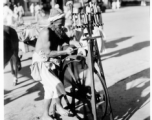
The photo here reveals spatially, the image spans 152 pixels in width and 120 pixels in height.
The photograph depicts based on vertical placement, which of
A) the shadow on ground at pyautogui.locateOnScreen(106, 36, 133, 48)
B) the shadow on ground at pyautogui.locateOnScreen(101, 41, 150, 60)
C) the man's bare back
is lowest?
the shadow on ground at pyautogui.locateOnScreen(106, 36, 133, 48)

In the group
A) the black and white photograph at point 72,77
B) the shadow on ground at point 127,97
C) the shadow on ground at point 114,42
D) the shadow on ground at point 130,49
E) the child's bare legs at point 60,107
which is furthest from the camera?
the shadow on ground at point 114,42

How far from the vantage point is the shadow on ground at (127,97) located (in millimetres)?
4062

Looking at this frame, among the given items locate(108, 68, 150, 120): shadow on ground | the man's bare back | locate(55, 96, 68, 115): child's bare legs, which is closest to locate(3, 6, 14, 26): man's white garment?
locate(108, 68, 150, 120): shadow on ground

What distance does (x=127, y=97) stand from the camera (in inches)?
183

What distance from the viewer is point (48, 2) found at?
101 feet

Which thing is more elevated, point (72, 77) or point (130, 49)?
point (72, 77)

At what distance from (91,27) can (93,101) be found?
1143 mm

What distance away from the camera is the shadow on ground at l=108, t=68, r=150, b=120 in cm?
406

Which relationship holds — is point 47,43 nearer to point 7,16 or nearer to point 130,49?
point 130,49

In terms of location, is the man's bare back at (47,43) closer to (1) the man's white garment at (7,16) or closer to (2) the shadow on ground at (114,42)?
(2) the shadow on ground at (114,42)

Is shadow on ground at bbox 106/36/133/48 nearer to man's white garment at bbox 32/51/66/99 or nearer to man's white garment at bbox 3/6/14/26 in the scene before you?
man's white garment at bbox 32/51/66/99

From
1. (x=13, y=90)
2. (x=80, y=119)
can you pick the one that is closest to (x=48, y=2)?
(x=13, y=90)

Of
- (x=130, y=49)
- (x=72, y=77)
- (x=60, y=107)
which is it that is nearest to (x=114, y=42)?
(x=130, y=49)

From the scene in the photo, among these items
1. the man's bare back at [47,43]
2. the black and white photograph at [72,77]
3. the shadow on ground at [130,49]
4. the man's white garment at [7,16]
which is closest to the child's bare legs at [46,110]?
the black and white photograph at [72,77]
